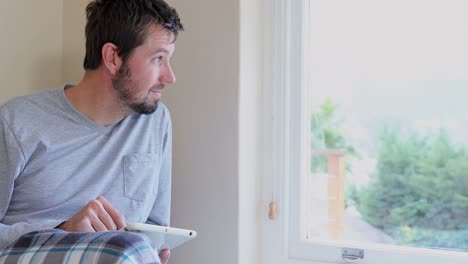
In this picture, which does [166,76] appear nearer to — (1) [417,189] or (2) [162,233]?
(2) [162,233]

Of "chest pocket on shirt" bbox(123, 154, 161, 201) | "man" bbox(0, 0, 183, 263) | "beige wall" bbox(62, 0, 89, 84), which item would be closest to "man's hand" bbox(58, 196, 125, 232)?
"man" bbox(0, 0, 183, 263)

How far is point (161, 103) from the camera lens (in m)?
1.37

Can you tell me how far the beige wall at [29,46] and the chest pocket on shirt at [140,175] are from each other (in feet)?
1.33

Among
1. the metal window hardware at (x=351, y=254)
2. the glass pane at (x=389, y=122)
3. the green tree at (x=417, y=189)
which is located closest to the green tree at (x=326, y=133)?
the glass pane at (x=389, y=122)

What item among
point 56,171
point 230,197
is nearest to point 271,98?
point 230,197

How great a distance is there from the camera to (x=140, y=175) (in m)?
1.26

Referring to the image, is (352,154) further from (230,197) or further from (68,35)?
(68,35)

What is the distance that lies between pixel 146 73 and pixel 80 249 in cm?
49

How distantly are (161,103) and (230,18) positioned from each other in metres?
0.29

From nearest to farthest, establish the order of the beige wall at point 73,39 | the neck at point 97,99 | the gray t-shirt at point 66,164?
the gray t-shirt at point 66,164 → the neck at point 97,99 → the beige wall at point 73,39

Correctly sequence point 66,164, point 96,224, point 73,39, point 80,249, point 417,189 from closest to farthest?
point 80,249 < point 96,224 < point 66,164 < point 417,189 < point 73,39

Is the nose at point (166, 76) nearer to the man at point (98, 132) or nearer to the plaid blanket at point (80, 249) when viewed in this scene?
the man at point (98, 132)

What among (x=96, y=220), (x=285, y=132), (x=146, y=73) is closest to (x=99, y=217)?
(x=96, y=220)

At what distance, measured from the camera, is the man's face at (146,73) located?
120 cm
